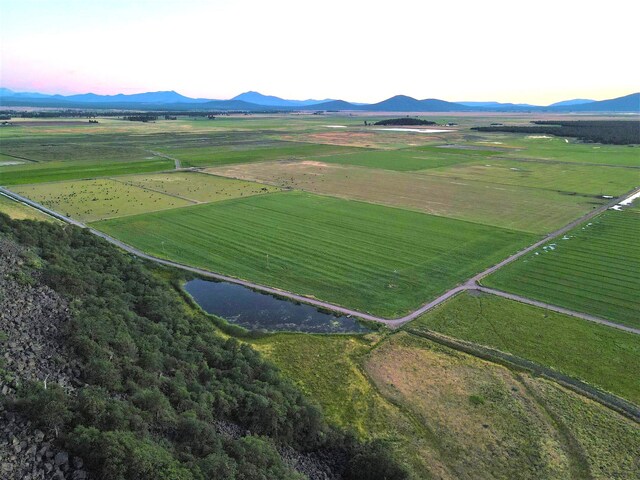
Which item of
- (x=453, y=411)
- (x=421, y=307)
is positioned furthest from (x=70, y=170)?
(x=453, y=411)

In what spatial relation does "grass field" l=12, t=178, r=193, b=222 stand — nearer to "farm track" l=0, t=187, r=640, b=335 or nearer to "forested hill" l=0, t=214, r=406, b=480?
"farm track" l=0, t=187, r=640, b=335

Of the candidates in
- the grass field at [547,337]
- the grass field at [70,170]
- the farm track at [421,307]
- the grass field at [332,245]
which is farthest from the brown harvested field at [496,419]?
the grass field at [70,170]

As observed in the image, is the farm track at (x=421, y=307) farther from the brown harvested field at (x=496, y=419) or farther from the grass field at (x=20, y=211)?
the grass field at (x=20, y=211)

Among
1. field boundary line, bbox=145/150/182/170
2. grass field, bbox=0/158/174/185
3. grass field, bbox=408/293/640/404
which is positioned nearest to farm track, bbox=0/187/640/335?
grass field, bbox=408/293/640/404

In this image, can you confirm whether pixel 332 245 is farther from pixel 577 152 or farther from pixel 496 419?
pixel 577 152

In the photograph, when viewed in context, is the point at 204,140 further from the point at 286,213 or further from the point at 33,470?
the point at 33,470

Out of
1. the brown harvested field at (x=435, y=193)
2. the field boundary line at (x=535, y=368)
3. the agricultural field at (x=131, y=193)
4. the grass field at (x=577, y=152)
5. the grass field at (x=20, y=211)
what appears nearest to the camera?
the field boundary line at (x=535, y=368)
